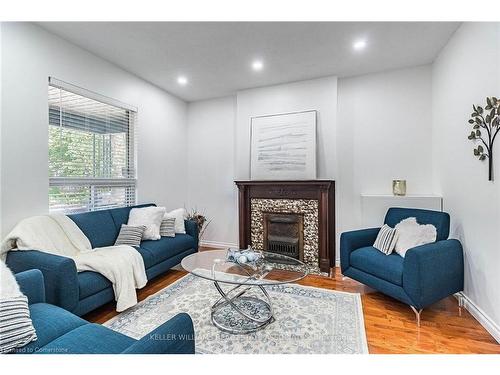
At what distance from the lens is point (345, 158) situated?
3611 millimetres

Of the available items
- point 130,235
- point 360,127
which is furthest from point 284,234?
point 130,235

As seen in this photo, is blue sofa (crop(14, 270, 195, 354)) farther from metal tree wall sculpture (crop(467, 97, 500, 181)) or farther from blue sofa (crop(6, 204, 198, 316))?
metal tree wall sculpture (crop(467, 97, 500, 181))

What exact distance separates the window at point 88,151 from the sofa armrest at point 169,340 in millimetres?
2366

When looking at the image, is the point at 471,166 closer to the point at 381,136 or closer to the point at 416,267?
the point at 416,267

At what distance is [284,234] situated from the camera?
3.73m

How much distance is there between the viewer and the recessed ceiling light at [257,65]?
10.3 feet

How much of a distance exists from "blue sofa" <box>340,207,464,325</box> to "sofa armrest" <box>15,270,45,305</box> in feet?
8.71

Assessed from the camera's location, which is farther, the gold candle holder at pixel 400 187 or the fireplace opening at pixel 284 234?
the fireplace opening at pixel 284 234

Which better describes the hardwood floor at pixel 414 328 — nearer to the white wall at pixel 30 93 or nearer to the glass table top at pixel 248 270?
the glass table top at pixel 248 270

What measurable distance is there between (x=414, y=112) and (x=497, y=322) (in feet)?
8.10

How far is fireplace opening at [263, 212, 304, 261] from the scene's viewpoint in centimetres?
360

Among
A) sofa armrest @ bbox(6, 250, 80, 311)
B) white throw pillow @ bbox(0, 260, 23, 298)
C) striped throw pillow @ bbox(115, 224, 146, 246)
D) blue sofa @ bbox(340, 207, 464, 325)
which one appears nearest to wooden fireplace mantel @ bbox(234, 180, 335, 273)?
blue sofa @ bbox(340, 207, 464, 325)

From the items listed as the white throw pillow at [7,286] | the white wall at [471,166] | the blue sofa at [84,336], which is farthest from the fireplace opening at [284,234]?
the white throw pillow at [7,286]
